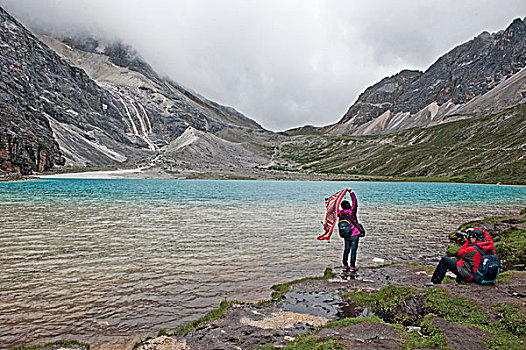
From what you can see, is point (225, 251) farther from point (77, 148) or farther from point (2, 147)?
point (77, 148)

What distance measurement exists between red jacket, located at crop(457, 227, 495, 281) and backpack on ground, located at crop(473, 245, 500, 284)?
0.38 feet

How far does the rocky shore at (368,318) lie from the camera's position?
8.38m

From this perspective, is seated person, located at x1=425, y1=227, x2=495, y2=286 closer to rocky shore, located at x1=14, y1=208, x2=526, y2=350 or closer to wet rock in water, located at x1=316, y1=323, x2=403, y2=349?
rocky shore, located at x1=14, y1=208, x2=526, y2=350

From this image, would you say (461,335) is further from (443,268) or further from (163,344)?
(163,344)

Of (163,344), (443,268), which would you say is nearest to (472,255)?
(443,268)

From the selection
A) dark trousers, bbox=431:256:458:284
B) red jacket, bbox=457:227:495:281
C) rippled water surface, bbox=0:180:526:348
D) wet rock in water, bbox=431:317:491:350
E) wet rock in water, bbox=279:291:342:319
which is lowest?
rippled water surface, bbox=0:180:526:348

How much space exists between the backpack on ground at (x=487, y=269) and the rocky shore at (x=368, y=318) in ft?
1.17

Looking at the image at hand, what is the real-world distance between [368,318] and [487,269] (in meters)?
5.59

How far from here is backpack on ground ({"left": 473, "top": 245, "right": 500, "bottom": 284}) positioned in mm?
12094

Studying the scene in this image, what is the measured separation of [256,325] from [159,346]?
9.46ft

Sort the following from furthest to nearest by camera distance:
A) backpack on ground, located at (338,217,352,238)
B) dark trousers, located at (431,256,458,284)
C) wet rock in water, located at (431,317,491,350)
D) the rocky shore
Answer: backpack on ground, located at (338,217,352,238) → dark trousers, located at (431,256,458,284) → the rocky shore → wet rock in water, located at (431,317,491,350)

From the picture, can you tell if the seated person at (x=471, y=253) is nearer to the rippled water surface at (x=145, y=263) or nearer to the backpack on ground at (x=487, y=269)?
the backpack on ground at (x=487, y=269)

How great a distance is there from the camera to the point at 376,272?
1625 centimetres

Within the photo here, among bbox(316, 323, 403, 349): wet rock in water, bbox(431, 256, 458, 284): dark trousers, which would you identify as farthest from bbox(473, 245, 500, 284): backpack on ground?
bbox(316, 323, 403, 349): wet rock in water
